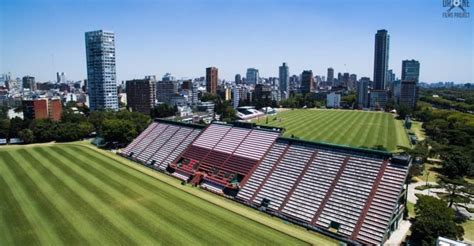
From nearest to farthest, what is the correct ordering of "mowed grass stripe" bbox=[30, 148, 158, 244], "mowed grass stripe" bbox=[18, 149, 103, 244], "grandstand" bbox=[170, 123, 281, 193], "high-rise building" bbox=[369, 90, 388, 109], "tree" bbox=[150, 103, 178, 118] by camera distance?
"mowed grass stripe" bbox=[30, 148, 158, 244]
"mowed grass stripe" bbox=[18, 149, 103, 244]
"grandstand" bbox=[170, 123, 281, 193]
"tree" bbox=[150, 103, 178, 118]
"high-rise building" bbox=[369, 90, 388, 109]

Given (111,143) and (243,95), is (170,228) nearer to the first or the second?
(111,143)

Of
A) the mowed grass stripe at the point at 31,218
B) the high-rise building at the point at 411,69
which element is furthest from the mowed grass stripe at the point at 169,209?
the high-rise building at the point at 411,69

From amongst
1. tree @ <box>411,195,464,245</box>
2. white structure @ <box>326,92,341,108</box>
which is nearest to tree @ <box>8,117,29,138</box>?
tree @ <box>411,195,464,245</box>

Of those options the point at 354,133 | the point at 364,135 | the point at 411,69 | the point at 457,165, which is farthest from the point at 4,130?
the point at 411,69

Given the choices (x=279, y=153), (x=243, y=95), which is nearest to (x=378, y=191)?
(x=279, y=153)

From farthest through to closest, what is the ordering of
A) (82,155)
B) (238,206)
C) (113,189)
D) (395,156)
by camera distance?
1. (82,155)
2. (113,189)
3. (238,206)
4. (395,156)

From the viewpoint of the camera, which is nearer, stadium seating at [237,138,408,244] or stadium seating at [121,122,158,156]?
stadium seating at [237,138,408,244]

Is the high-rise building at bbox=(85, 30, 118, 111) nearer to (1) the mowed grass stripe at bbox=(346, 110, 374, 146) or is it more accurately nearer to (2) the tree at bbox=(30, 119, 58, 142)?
(2) the tree at bbox=(30, 119, 58, 142)

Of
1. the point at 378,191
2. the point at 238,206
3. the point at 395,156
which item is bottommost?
the point at 238,206
